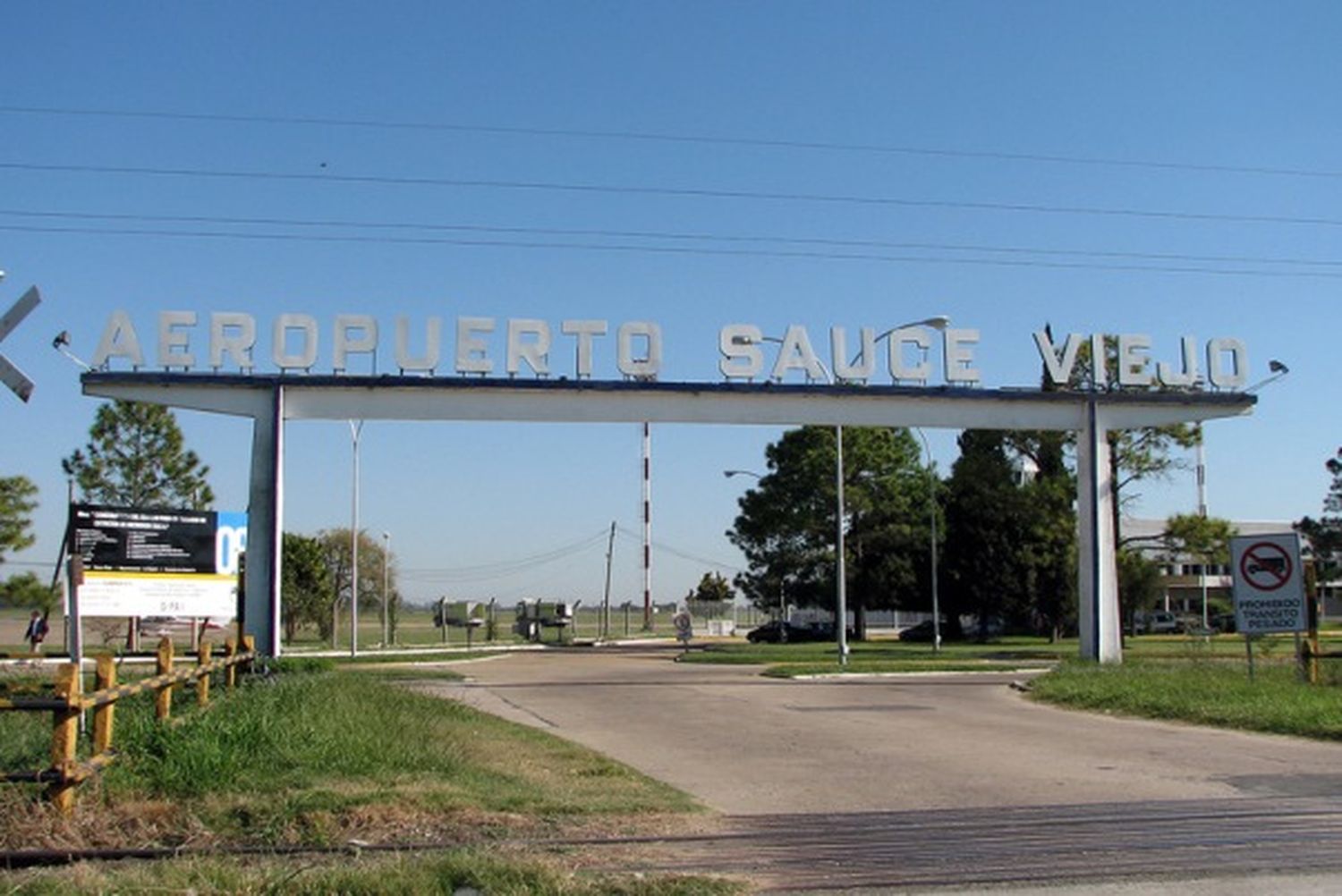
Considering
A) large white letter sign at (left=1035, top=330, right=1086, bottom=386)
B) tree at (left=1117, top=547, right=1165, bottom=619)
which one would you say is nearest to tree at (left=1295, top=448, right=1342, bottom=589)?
tree at (left=1117, top=547, right=1165, bottom=619)

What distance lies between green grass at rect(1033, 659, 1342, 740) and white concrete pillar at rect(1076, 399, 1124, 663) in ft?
14.4

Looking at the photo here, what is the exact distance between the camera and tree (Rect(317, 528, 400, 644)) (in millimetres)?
69438

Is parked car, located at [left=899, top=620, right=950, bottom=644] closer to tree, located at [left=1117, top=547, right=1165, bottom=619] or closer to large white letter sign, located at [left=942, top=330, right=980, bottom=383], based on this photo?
tree, located at [left=1117, top=547, right=1165, bottom=619]

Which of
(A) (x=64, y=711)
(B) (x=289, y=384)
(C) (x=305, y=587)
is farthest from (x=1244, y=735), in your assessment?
(C) (x=305, y=587)

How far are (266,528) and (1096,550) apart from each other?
20050mm

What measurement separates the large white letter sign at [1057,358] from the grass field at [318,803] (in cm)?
2206

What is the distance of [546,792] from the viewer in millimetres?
11602

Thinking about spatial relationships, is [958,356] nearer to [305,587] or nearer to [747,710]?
[747,710]

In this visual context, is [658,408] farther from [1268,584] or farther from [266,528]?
[1268,584]

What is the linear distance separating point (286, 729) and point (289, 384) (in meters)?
17.7

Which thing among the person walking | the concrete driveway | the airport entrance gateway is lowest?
the concrete driveway

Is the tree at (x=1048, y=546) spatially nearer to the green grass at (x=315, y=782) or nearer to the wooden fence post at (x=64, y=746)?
the green grass at (x=315, y=782)

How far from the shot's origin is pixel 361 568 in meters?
75.6

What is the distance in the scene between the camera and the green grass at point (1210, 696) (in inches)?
712
